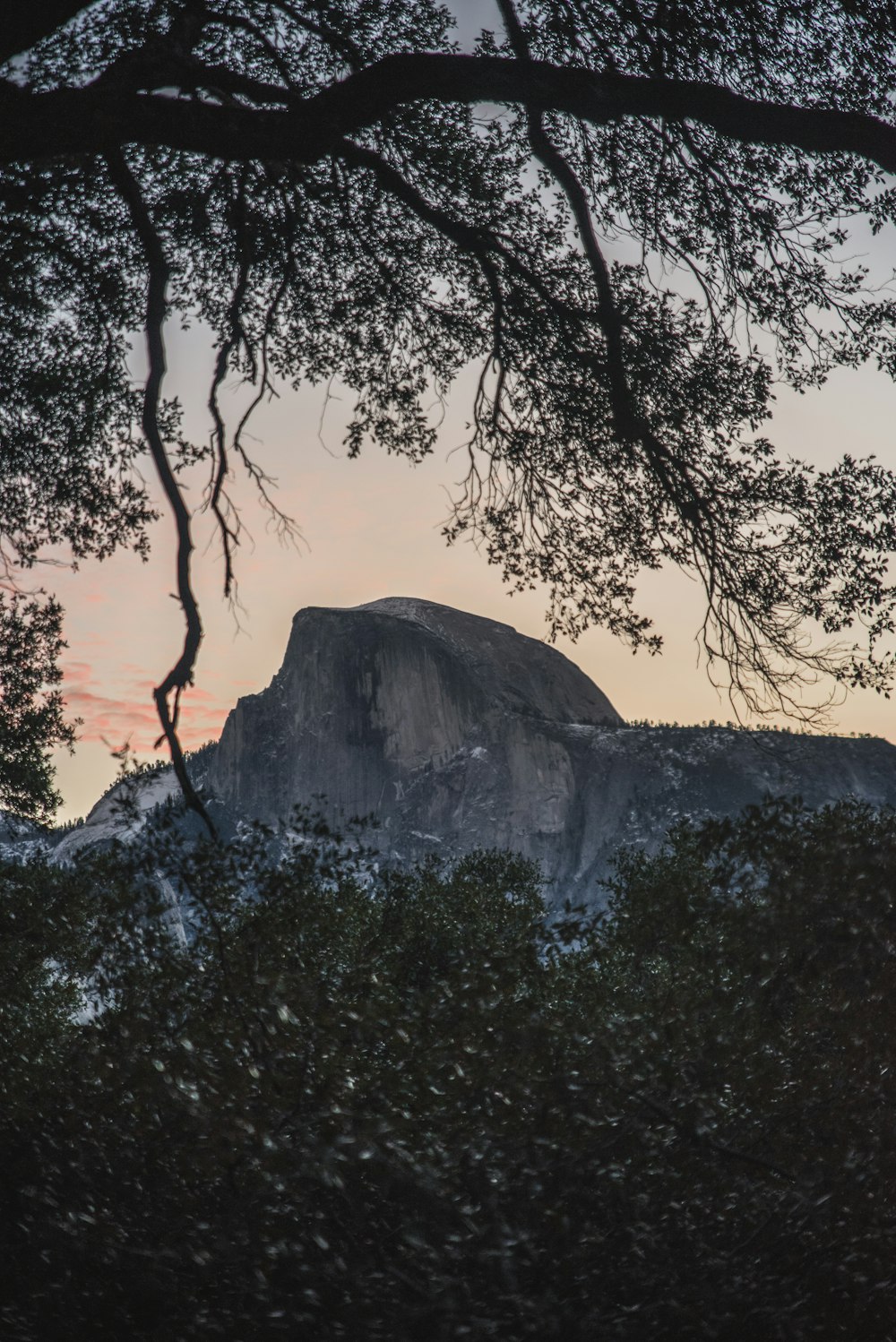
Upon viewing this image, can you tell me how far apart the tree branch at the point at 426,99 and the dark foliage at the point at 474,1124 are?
571 cm

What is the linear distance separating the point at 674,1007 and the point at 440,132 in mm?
9197

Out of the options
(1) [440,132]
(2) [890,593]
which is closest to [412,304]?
(1) [440,132]

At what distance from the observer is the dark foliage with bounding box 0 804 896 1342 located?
6.39 meters

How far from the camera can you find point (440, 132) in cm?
1162

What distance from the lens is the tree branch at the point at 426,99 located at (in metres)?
8.19

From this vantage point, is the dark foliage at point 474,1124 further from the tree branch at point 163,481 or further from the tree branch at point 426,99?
the tree branch at point 426,99

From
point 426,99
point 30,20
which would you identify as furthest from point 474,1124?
point 30,20

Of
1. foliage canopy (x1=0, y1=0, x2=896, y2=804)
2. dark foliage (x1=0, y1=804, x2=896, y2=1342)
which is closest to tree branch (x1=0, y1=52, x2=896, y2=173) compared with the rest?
foliage canopy (x1=0, y1=0, x2=896, y2=804)

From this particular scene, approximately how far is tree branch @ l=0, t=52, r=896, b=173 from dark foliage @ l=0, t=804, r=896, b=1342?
5715 millimetres

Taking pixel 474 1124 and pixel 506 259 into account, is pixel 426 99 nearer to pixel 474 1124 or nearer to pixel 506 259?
pixel 506 259

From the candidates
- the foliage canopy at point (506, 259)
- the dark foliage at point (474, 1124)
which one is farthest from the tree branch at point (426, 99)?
the dark foliage at point (474, 1124)

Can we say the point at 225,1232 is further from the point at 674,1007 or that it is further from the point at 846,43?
the point at 846,43

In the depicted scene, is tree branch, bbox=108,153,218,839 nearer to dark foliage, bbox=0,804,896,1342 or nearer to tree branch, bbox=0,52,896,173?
tree branch, bbox=0,52,896,173

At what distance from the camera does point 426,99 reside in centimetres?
878
